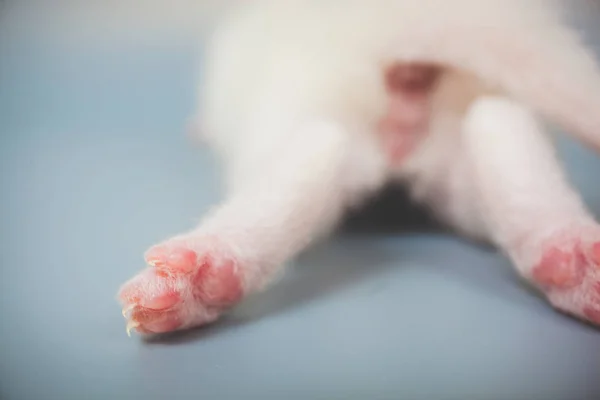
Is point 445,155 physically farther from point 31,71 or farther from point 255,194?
point 31,71

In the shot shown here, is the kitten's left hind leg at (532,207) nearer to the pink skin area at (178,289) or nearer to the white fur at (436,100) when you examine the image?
the white fur at (436,100)

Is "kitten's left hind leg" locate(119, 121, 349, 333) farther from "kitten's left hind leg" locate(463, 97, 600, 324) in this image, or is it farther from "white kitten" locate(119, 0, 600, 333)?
"kitten's left hind leg" locate(463, 97, 600, 324)

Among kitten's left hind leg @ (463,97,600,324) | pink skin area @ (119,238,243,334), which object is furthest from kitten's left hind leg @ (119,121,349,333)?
kitten's left hind leg @ (463,97,600,324)

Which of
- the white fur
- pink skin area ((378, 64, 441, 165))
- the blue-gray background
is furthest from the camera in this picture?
pink skin area ((378, 64, 441, 165))

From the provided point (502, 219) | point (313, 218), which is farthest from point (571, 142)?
point (313, 218)

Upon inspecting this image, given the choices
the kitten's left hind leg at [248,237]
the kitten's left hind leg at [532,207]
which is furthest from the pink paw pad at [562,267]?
the kitten's left hind leg at [248,237]

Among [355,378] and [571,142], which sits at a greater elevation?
[571,142]
